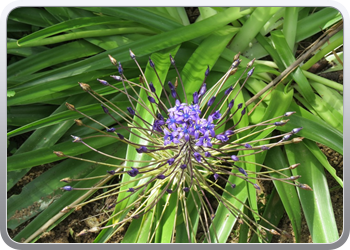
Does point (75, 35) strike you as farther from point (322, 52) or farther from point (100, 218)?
point (322, 52)

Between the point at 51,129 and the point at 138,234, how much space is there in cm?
45

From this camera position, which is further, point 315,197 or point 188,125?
point 315,197

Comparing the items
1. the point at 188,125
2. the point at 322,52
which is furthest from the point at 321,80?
the point at 188,125

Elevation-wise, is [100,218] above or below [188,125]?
below

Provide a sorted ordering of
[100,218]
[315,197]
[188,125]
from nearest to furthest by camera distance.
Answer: [188,125] → [315,197] → [100,218]

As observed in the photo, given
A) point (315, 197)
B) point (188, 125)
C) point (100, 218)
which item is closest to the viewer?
point (188, 125)

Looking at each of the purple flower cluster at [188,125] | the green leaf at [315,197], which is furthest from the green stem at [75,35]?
the green leaf at [315,197]

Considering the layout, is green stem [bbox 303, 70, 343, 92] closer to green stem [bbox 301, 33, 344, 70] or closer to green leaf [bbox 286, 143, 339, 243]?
green stem [bbox 301, 33, 344, 70]

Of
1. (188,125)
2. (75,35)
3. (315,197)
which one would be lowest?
(315,197)

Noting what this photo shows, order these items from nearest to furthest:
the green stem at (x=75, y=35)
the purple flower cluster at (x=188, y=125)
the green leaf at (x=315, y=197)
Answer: the purple flower cluster at (x=188, y=125)
the green leaf at (x=315, y=197)
the green stem at (x=75, y=35)

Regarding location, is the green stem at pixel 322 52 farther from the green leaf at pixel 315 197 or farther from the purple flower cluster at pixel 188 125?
Answer: the purple flower cluster at pixel 188 125

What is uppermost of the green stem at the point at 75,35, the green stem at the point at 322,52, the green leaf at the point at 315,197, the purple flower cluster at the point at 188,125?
the green stem at the point at 75,35

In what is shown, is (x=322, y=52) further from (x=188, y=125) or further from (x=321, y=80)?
(x=188, y=125)

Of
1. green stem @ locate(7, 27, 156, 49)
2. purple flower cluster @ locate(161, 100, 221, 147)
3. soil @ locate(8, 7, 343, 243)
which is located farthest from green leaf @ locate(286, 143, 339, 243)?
green stem @ locate(7, 27, 156, 49)
